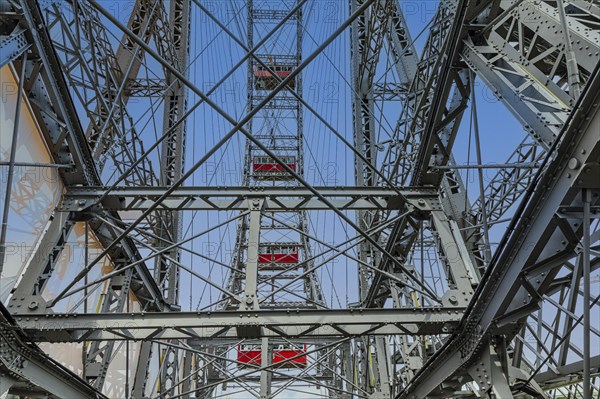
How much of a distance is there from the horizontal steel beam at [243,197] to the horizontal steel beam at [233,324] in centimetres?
212

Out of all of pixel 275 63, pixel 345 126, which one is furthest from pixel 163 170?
pixel 275 63

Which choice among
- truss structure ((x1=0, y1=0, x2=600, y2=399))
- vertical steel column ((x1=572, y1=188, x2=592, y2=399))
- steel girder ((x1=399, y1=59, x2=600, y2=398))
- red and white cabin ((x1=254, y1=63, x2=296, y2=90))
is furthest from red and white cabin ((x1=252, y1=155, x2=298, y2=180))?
vertical steel column ((x1=572, y1=188, x2=592, y2=399))

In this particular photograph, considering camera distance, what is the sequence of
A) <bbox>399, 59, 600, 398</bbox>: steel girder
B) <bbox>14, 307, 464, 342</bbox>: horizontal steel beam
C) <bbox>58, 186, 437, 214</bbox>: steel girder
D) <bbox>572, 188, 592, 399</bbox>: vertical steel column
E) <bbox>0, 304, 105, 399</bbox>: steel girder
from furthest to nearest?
1. <bbox>58, 186, 437, 214</bbox>: steel girder
2. <bbox>14, 307, 464, 342</bbox>: horizontal steel beam
3. <bbox>0, 304, 105, 399</bbox>: steel girder
4. <bbox>399, 59, 600, 398</bbox>: steel girder
5. <bbox>572, 188, 592, 399</bbox>: vertical steel column

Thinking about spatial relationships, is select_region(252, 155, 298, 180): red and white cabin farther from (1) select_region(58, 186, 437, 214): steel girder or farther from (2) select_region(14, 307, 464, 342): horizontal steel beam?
(2) select_region(14, 307, 464, 342): horizontal steel beam

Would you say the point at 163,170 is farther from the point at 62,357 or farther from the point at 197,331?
the point at 197,331

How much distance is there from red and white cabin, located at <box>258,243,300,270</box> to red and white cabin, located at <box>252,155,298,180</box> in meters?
3.20

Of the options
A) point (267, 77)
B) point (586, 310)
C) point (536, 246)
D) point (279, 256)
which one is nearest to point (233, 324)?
point (536, 246)

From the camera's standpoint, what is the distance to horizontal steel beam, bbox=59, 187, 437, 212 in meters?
8.29

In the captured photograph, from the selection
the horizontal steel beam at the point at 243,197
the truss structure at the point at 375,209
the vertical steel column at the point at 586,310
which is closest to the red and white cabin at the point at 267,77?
the truss structure at the point at 375,209

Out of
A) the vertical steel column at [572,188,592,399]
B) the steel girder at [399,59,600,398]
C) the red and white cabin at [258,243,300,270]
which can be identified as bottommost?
the vertical steel column at [572,188,592,399]

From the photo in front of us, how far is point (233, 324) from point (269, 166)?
1874 cm

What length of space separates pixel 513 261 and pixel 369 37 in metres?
9.01

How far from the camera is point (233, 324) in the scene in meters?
6.56

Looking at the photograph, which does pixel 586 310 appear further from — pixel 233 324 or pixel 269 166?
pixel 269 166
